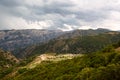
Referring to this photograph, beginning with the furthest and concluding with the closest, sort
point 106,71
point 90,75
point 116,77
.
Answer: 1. point 90,75
2. point 106,71
3. point 116,77

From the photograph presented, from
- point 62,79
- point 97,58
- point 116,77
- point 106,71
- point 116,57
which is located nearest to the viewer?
point 116,77

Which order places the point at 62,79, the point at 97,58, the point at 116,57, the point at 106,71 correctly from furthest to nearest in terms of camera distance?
the point at 97,58, the point at 62,79, the point at 116,57, the point at 106,71

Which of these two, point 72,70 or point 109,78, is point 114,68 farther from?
point 72,70

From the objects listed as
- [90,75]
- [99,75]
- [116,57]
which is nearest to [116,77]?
[99,75]

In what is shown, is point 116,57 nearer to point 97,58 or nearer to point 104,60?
point 104,60

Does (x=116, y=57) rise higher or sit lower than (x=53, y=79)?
higher

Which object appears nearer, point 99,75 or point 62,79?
point 99,75

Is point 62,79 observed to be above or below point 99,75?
below

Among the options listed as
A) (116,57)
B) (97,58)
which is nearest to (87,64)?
(97,58)

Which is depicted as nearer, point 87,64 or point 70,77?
point 70,77
